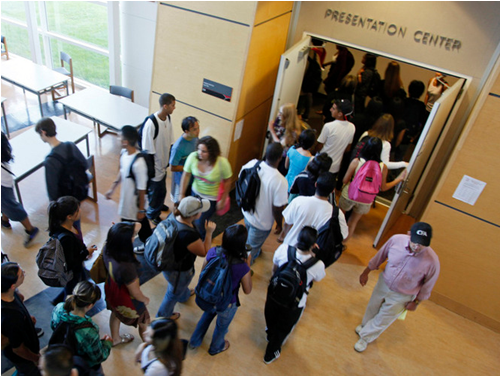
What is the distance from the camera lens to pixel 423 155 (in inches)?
180

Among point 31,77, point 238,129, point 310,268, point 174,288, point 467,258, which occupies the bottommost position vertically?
point 174,288

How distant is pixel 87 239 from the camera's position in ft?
13.8

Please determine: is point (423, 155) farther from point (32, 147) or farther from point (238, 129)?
point (32, 147)

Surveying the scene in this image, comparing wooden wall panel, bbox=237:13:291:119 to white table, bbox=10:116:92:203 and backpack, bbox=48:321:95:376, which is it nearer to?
white table, bbox=10:116:92:203

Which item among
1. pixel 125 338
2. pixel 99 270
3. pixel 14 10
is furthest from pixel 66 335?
pixel 14 10

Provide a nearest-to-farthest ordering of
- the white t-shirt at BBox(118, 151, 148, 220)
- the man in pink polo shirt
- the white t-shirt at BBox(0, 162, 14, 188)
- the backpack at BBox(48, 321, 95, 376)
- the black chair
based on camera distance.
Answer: the backpack at BBox(48, 321, 95, 376), the man in pink polo shirt, the white t-shirt at BBox(118, 151, 148, 220), the white t-shirt at BBox(0, 162, 14, 188), the black chair

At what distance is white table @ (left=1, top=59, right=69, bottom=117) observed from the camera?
609cm

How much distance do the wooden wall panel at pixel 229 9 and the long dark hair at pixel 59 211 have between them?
2769 millimetres

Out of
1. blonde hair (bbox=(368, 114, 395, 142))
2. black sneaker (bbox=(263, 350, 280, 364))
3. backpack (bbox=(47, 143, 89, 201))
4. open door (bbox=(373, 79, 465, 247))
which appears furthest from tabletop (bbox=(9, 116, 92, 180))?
open door (bbox=(373, 79, 465, 247))

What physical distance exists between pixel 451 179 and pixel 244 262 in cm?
249

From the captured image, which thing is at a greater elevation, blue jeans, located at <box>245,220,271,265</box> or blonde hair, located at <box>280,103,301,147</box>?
blonde hair, located at <box>280,103,301,147</box>

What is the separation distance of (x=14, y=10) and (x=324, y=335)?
29.2ft

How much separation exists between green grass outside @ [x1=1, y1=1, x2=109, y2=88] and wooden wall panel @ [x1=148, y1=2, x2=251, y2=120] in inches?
111

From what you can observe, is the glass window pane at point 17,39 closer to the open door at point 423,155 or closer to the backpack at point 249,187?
the backpack at point 249,187
